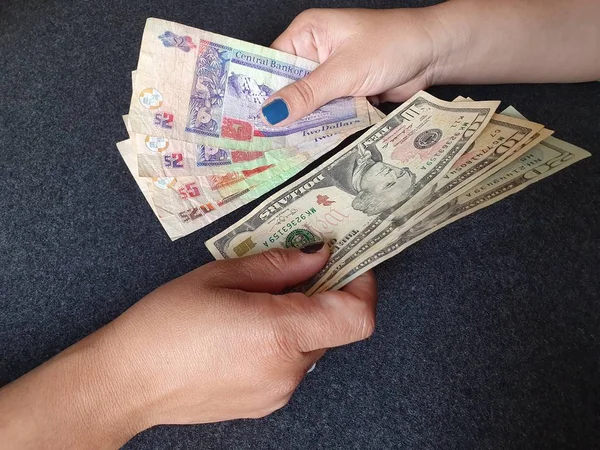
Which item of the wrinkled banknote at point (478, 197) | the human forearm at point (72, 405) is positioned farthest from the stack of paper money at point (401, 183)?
the human forearm at point (72, 405)

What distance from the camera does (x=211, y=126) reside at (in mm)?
825

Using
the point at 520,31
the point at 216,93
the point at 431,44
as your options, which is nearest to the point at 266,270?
the point at 216,93

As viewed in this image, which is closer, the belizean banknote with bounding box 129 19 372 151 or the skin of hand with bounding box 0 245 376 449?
the skin of hand with bounding box 0 245 376 449

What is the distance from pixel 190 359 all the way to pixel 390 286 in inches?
14.3

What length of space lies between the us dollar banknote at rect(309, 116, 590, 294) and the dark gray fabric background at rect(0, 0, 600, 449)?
0.39 ft

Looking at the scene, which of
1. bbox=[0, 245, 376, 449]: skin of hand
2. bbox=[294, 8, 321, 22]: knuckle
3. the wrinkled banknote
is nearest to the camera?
bbox=[0, 245, 376, 449]: skin of hand

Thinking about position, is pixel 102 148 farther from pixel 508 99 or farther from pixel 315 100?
pixel 508 99

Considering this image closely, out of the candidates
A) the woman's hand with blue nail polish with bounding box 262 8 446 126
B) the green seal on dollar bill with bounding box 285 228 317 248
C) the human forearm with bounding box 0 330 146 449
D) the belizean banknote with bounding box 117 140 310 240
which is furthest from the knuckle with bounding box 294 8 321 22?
the human forearm with bounding box 0 330 146 449

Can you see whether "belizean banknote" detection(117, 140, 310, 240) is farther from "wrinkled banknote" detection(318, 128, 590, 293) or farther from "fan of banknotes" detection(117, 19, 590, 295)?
"wrinkled banknote" detection(318, 128, 590, 293)

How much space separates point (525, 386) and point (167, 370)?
52 centimetres

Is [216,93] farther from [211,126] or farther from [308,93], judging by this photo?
[308,93]

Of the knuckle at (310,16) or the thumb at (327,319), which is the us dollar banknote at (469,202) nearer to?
the thumb at (327,319)

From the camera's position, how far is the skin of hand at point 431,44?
78cm

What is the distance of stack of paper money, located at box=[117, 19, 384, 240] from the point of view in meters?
0.81
